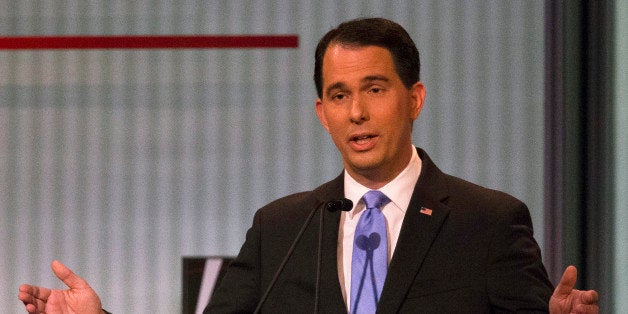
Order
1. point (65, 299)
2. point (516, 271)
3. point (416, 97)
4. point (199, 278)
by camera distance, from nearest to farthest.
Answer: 1. point (516, 271)
2. point (65, 299)
3. point (416, 97)
4. point (199, 278)

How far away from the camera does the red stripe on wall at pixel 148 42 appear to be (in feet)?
12.7

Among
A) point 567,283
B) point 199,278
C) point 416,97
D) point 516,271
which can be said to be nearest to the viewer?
point 567,283

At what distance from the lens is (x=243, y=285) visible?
188 cm

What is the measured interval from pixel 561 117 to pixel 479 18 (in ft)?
1.77

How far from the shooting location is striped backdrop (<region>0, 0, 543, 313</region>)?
3826 millimetres

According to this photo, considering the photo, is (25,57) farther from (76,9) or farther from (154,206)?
(154,206)

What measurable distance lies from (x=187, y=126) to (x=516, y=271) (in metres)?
2.43

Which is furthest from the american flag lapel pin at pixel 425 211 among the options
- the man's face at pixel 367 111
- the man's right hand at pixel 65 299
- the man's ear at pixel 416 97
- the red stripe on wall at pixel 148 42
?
the red stripe on wall at pixel 148 42

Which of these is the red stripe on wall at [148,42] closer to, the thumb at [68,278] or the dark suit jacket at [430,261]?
the dark suit jacket at [430,261]

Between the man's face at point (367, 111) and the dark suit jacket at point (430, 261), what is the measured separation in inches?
3.2

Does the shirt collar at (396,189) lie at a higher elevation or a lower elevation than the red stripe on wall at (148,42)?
lower

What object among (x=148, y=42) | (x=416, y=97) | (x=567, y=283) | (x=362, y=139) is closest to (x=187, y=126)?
(x=148, y=42)

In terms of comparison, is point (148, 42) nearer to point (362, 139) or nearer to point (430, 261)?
point (362, 139)

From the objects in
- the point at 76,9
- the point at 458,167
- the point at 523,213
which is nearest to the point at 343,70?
the point at 523,213
